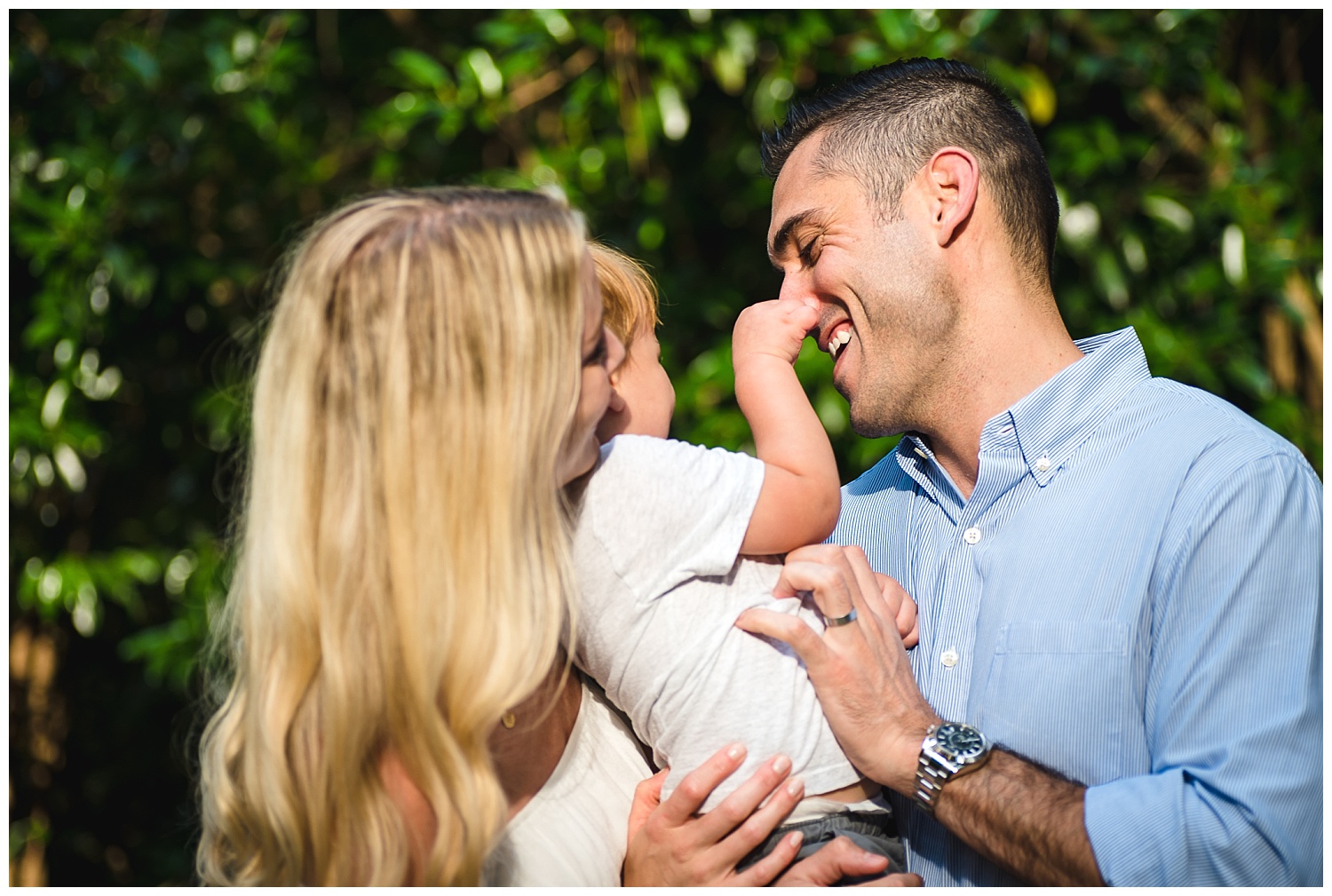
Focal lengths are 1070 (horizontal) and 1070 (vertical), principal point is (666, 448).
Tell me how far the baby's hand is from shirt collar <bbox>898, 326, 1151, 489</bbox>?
1.21ft

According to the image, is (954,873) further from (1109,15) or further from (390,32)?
(390,32)

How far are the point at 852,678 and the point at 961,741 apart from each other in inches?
7.3

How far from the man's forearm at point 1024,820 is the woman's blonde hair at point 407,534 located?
0.63 meters

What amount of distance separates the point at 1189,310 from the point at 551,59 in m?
2.24

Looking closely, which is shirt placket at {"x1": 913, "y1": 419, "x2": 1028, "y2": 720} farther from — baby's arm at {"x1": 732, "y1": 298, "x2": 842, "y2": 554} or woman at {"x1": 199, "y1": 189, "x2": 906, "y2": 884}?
woman at {"x1": 199, "y1": 189, "x2": 906, "y2": 884}

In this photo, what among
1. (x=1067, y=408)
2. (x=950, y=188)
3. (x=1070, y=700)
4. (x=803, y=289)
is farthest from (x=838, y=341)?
(x=1070, y=700)

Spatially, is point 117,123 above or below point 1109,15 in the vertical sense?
below

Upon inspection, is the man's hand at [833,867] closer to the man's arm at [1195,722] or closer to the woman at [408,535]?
the man's arm at [1195,722]

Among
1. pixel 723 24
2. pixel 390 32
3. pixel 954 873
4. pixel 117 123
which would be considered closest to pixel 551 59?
pixel 723 24

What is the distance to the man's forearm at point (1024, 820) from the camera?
1438 millimetres

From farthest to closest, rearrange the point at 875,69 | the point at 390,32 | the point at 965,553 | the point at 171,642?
the point at 390,32 < the point at 171,642 < the point at 875,69 < the point at 965,553

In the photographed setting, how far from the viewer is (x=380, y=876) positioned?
1.34 m

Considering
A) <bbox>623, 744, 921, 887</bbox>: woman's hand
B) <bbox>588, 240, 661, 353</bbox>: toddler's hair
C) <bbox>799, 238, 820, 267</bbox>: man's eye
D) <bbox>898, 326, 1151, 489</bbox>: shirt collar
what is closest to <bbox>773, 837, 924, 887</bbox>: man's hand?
<bbox>623, 744, 921, 887</bbox>: woman's hand

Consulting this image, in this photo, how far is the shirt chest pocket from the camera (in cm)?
Result: 153
